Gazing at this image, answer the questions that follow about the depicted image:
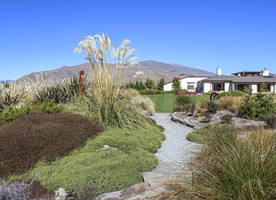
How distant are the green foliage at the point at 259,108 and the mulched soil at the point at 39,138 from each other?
21.2 ft

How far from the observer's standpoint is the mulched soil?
12.8 feet

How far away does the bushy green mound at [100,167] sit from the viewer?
132 inches

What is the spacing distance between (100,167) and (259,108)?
7.88 meters

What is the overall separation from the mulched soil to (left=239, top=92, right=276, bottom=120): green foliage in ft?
21.2

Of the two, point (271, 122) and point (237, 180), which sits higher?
point (237, 180)

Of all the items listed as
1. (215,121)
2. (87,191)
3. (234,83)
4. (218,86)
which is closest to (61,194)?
(87,191)

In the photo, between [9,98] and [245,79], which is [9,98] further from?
[245,79]

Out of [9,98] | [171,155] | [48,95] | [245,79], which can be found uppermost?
[245,79]

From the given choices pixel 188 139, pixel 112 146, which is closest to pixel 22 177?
pixel 112 146

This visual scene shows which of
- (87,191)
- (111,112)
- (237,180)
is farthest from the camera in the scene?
(111,112)

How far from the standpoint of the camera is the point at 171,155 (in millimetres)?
5262

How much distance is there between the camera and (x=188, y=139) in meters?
6.84

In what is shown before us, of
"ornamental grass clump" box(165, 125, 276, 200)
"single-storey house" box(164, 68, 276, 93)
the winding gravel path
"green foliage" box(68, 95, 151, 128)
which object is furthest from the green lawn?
"single-storey house" box(164, 68, 276, 93)

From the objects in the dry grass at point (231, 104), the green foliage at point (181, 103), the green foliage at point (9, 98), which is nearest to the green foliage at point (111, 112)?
the green foliage at point (9, 98)
